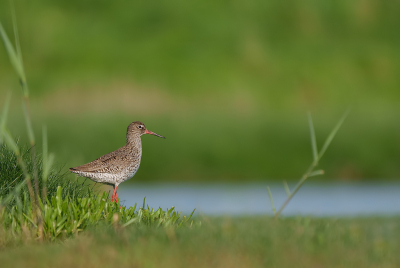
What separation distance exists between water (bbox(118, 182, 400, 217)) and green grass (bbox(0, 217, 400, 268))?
19.7 feet

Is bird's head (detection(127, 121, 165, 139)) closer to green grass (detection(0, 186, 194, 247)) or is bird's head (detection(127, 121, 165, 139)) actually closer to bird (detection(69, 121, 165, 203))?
bird (detection(69, 121, 165, 203))

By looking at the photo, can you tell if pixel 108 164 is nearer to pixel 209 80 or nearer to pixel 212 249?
pixel 212 249

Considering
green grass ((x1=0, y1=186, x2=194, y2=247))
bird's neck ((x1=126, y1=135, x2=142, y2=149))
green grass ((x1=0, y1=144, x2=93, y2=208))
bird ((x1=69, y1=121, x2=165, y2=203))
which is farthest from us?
bird's neck ((x1=126, y1=135, x2=142, y2=149))

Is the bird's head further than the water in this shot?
No

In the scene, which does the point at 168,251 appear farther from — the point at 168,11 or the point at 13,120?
the point at 168,11

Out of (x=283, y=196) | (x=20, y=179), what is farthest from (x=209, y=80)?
(x=20, y=179)

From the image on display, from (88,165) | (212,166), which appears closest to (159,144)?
(212,166)

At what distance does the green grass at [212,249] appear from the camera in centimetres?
434

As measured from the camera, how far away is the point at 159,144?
18.7 metres

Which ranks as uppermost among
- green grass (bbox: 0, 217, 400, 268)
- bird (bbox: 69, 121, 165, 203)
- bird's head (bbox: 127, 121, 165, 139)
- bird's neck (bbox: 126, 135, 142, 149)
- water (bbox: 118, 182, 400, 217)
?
bird's head (bbox: 127, 121, 165, 139)

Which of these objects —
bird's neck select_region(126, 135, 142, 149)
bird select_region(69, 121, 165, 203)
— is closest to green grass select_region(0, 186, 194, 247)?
bird select_region(69, 121, 165, 203)

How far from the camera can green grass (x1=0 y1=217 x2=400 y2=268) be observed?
4.34 metres

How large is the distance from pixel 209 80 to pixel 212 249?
63.6ft

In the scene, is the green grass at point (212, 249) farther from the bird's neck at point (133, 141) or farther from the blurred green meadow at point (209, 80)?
the blurred green meadow at point (209, 80)
